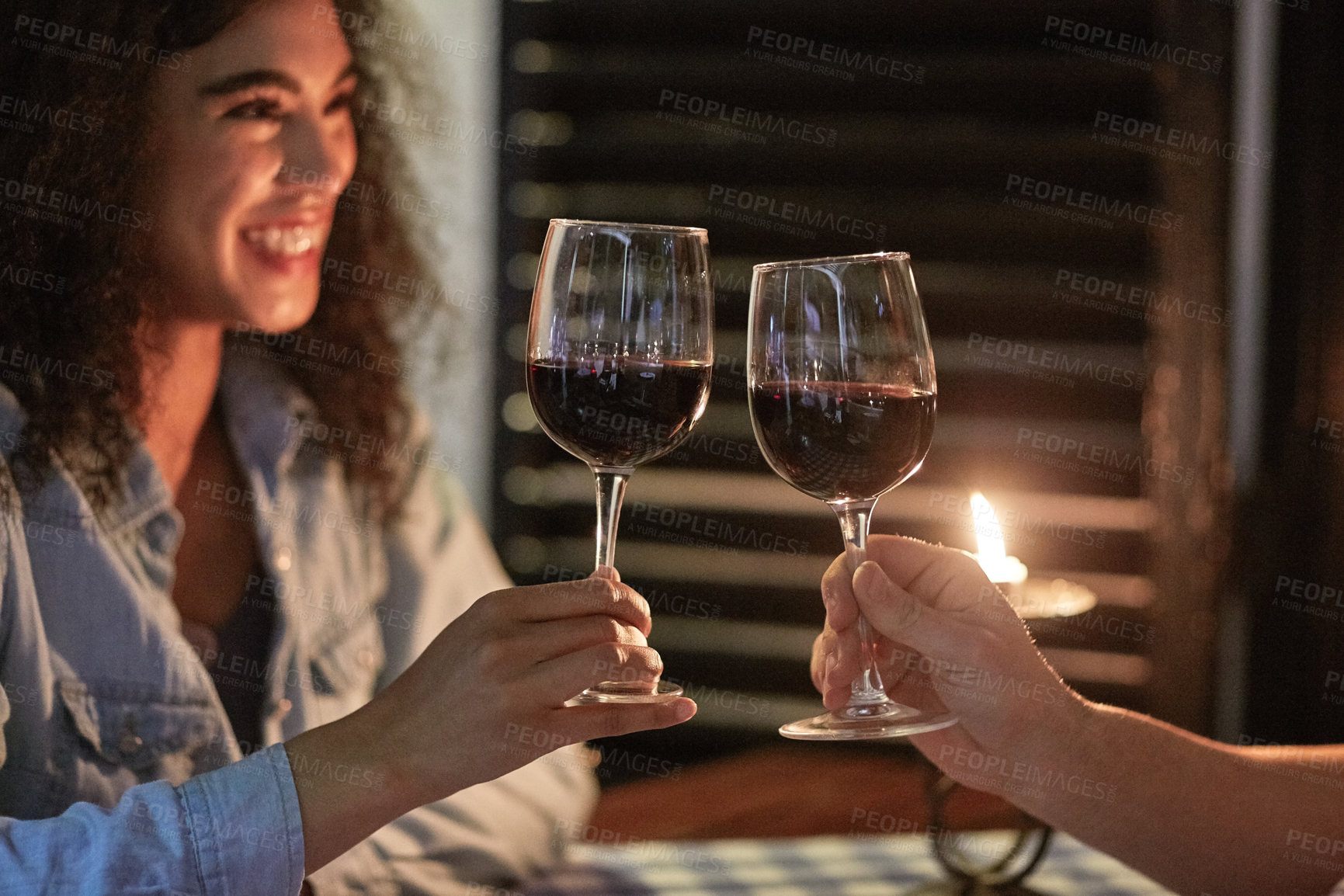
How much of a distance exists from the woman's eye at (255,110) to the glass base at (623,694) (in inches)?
41.5

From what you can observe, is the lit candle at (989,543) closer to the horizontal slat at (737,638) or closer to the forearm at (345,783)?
the forearm at (345,783)

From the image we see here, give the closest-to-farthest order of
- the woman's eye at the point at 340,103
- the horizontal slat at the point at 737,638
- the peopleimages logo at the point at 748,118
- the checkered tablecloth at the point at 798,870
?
the checkered tablecloth at the point at 798,870 → the woman's eye at the point at 340,103 → the peopleimages logo at the point at 748,118 → the horizontal slat at the point at 737,638

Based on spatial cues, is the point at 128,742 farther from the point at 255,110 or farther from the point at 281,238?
the point at 255,110

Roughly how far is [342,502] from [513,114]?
2.18 metres

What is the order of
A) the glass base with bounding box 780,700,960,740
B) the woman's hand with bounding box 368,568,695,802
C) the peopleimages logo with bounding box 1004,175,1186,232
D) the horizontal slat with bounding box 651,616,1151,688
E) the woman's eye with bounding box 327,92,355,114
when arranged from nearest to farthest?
the woman's hand with bounding box 368,568,695,802
the glass base with bounding box 780,700,960,740
the woman's eye with bounding box 327,92,355,114
the peopleimages logo with bounding box 1004,175,1186,232
the horizontal slat with bounding box 651,616,1151,688

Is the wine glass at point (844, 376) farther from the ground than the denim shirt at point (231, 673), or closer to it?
farther from the ground

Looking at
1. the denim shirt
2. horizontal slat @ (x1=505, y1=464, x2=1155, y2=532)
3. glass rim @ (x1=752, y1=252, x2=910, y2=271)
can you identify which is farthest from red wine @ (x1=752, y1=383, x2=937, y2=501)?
horizontal slat @ (x1=505, y1=464, x2=1155, y2=532)

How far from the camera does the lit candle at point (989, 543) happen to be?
50.9 inches

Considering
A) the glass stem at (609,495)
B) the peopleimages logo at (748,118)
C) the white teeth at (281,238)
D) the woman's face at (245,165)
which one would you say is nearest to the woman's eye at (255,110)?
the woman's face at (245,165)

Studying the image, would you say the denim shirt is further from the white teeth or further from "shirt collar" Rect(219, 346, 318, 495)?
the white teeth

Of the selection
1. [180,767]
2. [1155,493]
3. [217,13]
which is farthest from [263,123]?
[1155,493]

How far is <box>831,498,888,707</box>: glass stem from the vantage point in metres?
1.17

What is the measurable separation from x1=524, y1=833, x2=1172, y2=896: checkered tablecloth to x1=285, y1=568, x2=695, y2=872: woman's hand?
0.25 metres

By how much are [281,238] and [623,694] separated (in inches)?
39.1
